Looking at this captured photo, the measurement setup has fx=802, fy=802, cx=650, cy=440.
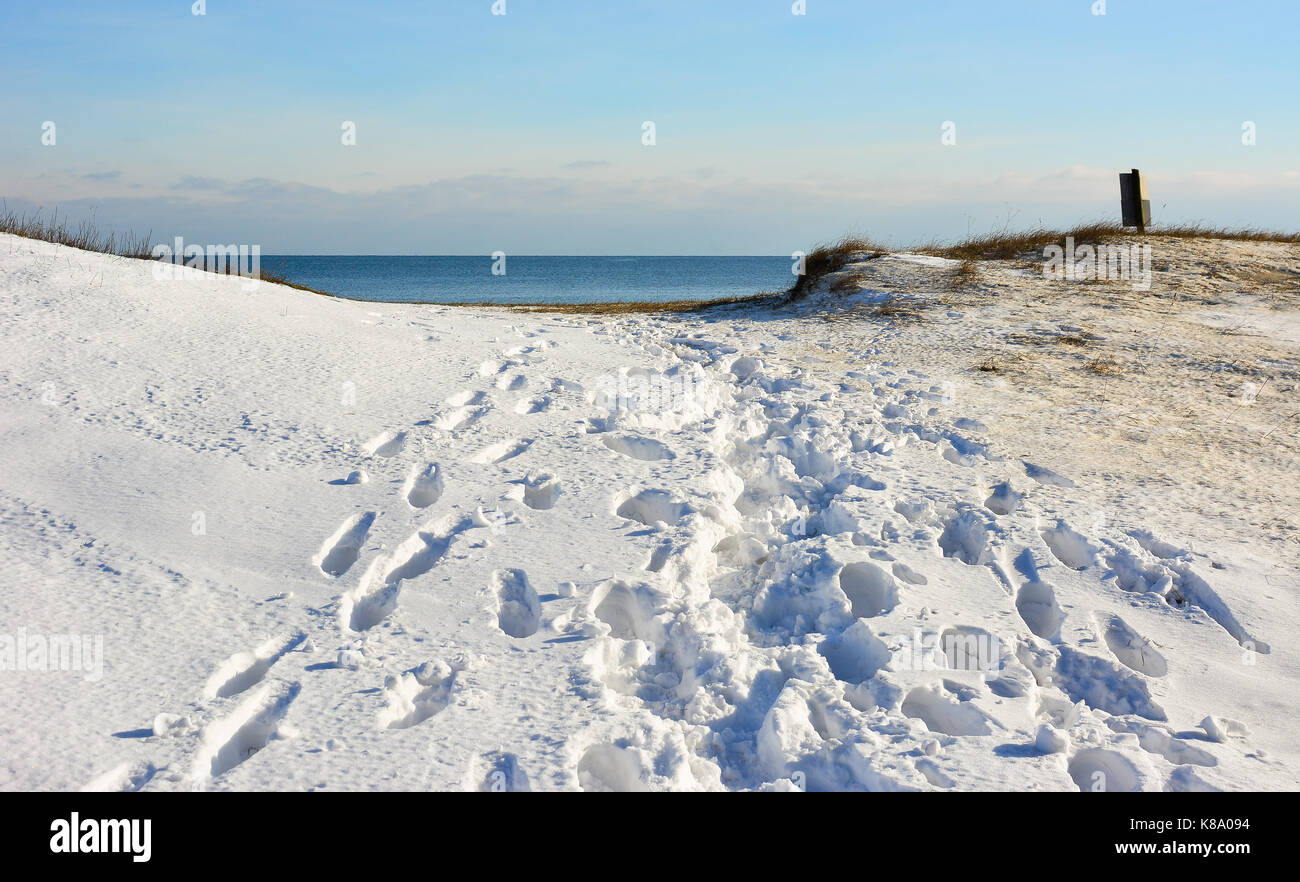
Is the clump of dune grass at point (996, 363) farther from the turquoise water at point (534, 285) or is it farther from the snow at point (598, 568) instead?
the turquoise water at point (534, 285)

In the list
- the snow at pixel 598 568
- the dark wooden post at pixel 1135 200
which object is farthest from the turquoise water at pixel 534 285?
the dark wooden post at pixel 1135 200

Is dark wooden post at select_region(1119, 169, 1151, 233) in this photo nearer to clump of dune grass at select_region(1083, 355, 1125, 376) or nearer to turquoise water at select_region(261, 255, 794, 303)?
clump of dune grass at select_region(1083, 355, 1125, 376)

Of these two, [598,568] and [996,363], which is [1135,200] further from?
[598,568]

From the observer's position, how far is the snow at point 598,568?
2.76m

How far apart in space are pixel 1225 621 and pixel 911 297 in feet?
20.9

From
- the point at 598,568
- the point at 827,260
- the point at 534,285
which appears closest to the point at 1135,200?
the point at 827,260

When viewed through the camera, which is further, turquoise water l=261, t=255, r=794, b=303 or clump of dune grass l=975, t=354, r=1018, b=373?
turquoise water l=261, t=255, r=794, b=303

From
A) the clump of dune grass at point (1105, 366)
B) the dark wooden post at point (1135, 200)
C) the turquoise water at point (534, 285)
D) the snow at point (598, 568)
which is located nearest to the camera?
the snow at point (598, 568)

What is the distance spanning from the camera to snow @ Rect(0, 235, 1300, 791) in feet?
9.05

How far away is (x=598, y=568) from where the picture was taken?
12.2ft

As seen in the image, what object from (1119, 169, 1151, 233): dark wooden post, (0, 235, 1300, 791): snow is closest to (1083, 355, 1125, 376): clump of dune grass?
(0, 235, 1300, 791): snow

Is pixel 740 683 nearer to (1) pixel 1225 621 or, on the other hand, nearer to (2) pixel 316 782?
(2) pixel 316 782

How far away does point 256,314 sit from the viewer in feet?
20.6

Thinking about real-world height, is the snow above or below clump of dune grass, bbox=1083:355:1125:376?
below
